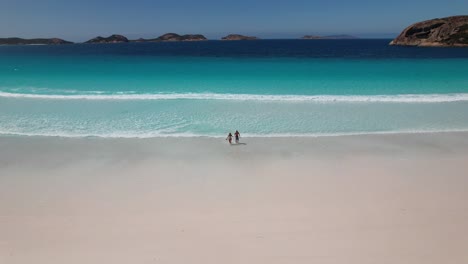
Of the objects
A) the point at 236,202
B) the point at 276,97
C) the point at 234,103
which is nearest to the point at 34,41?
the point at 234,103

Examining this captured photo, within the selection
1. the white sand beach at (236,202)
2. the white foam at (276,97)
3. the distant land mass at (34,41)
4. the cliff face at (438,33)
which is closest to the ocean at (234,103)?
the white foam at (276,97)

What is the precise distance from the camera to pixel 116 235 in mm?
7387

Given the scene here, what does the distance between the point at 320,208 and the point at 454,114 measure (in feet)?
43.2

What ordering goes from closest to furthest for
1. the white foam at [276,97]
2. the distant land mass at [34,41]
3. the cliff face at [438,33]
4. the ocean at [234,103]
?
the ocean at [234,103] < the white foam at [276,97] < the cliff face at [438,33] < the distant land mass at [34,41]

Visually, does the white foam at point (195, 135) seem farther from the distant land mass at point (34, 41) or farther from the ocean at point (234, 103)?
the distant land mass at point (34, 41)

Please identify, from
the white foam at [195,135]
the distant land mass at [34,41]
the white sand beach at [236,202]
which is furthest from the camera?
the distant land mass at [34,41]

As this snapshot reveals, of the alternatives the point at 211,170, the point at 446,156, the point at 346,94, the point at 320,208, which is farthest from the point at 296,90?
the point at 320,208

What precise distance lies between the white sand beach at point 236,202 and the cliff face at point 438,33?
238ft

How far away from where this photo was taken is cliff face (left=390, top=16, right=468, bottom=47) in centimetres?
7119

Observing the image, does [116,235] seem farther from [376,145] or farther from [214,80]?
[214,80]

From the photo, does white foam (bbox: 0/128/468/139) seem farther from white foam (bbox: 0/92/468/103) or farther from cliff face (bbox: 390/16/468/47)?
cliff face (bbox: 390/16/468/47)

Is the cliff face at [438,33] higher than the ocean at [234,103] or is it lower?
higher

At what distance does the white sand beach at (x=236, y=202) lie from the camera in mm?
6863

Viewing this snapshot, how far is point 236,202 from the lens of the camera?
874 cm
